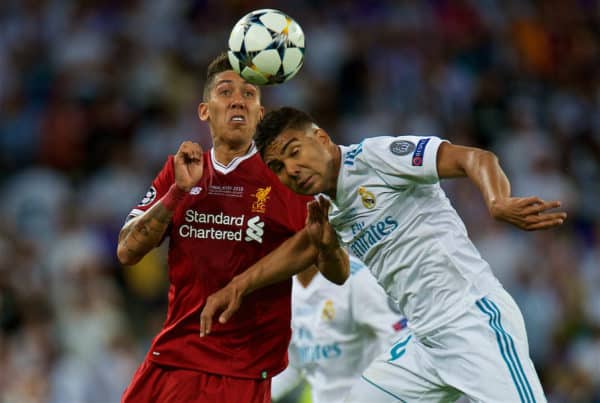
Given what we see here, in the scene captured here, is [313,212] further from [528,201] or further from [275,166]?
[528,201]

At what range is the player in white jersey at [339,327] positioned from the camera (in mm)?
6770

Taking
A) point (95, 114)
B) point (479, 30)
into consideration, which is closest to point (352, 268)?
point (95, 114)

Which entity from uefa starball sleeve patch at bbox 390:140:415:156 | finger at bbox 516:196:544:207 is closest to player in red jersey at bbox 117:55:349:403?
uefa starball sleeve patch at bbox 390:140:415:156

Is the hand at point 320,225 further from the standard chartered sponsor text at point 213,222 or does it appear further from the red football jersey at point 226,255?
the standard chartered sponsor text at point 213,222

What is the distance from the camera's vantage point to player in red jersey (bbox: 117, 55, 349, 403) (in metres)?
5.50

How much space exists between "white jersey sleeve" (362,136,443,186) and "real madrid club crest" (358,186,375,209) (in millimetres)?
111

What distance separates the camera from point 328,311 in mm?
6926

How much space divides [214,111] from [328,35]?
7.56 metres

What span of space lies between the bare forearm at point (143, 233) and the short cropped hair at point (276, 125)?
0.58 meters

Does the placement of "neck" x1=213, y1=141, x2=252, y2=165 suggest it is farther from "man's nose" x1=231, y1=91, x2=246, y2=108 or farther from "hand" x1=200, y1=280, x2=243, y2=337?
"hand" x1=200, y1=280, x2=243, y2=337

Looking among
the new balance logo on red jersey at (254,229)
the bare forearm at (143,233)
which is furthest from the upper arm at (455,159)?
the bare forearm at (143,233)

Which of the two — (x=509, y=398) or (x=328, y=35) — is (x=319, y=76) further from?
(x=509, y=398)

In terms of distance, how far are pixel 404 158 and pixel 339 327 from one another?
2.04 meters

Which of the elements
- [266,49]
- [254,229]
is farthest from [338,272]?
[266,49]
